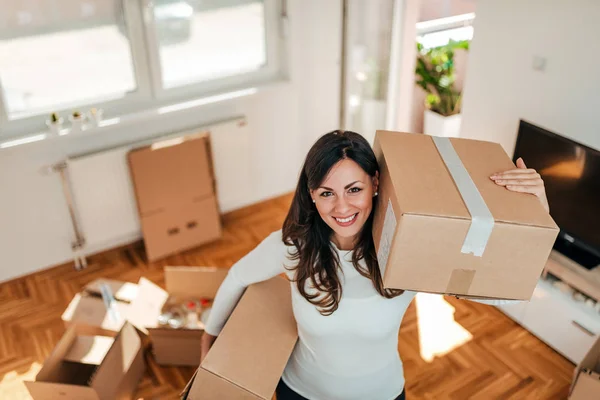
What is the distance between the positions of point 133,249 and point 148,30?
1.27 m

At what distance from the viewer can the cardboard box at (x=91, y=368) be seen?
205 cm

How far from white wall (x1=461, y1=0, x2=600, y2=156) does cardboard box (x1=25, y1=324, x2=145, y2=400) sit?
2062 millimetres

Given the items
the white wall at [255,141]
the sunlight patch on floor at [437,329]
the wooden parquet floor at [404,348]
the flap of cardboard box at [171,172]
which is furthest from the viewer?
the flap of cardboard box at [171,172]

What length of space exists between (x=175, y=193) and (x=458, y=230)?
7.57 feet

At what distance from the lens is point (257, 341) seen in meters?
1.50

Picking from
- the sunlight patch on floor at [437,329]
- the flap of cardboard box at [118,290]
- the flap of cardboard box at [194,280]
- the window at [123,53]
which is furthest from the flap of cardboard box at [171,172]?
the sunlight patch on floor at [437,329]

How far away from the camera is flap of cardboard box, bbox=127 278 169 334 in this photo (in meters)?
2.47

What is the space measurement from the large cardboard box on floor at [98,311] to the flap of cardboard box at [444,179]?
1.68 meters

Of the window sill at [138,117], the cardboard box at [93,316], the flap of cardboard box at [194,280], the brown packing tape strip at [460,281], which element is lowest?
the cardboard box at [93,316]

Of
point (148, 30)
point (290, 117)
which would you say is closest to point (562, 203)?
point (290, 117)

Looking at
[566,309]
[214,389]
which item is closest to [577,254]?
[566,309]

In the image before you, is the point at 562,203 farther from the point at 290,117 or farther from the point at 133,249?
the point at 133,249

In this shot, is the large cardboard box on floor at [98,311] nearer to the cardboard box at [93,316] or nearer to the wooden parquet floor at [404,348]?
the cardboard box at [93,316]

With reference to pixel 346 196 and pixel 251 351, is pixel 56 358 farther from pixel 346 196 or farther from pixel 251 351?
pixel 346 196
